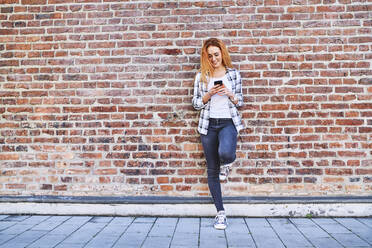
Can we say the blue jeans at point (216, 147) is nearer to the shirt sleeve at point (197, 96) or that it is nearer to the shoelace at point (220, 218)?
the shoelace at point (220, 218)

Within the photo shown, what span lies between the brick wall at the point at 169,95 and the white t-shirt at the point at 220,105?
0.37m

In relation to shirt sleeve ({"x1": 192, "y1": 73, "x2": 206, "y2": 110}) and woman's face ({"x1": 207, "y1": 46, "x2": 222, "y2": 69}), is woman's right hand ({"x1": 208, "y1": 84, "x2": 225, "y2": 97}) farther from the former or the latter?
woman's face ({"x1": 207, "y1": 46, "x2": 222, "y2": 69})

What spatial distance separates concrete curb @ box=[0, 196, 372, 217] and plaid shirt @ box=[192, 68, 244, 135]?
0.92m

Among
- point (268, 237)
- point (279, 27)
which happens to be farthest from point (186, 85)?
point (268, 237)

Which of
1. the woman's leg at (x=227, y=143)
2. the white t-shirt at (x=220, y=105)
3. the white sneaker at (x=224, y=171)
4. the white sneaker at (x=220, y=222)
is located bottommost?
the white sneaker at (x=220, y=222)

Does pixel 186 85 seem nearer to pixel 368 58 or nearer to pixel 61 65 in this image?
pixel 61 65

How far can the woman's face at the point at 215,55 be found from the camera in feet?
9.90

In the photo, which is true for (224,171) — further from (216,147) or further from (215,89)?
(215,89)

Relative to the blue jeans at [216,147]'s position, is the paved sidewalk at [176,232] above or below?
below

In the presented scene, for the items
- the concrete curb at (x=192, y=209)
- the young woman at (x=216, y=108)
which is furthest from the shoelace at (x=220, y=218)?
the concrete curb at (x=192, y=209)

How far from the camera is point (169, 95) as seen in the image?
3.38 m

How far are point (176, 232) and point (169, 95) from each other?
157cm

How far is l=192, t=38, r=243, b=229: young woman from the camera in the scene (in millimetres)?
3025

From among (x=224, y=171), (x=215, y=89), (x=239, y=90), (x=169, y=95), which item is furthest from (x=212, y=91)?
(x=224, y=171)
